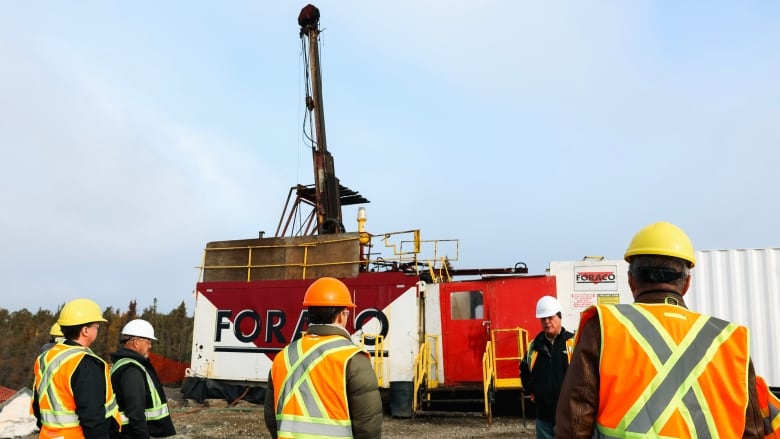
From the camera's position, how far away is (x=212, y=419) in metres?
12.7

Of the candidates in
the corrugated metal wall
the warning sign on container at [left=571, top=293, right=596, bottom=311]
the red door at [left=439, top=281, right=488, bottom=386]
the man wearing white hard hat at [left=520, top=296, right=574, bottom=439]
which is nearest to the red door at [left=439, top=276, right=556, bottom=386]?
the red door at [left=439, top=281, right=488, bottom=386]

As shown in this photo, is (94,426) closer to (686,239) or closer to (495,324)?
(686,239)

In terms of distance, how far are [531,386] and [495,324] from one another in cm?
738

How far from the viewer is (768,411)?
227cm

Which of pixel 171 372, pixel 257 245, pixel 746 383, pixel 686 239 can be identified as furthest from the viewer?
pixel 171 372

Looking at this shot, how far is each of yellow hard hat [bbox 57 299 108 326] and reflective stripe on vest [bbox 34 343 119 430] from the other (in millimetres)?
177

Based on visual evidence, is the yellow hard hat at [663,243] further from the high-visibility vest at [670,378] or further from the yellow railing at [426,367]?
the yellow railing at [426,367]

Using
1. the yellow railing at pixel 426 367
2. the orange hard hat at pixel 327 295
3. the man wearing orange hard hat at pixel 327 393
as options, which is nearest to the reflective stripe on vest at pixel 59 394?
the man wearing orange hard hat at pixel 327 393

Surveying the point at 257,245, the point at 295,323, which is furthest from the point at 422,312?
the point at 257,245

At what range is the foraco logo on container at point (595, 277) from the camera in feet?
40.3

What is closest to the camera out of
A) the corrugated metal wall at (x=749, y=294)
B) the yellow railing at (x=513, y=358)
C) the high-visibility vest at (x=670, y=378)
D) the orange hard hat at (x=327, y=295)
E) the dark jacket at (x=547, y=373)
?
the high-visibility vest at (x=670, y=378)

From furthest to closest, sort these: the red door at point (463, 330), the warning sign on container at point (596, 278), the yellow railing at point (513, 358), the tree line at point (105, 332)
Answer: the tree line at point (105, 332)
the red door at point (463, 330)
the warning sign on container at point (596, 278)
the yellow railing at point (513, 358)

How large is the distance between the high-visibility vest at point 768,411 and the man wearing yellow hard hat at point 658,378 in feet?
0.55

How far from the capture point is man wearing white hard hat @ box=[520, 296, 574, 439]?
5.34m
